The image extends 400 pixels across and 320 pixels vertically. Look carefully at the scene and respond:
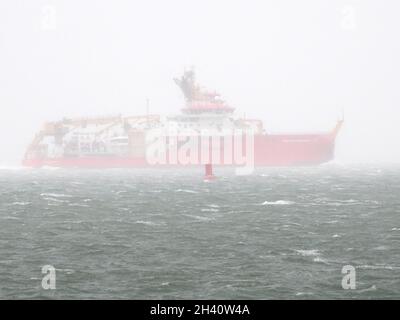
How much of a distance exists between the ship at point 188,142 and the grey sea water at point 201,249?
7494 centimetres

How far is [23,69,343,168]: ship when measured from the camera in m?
131

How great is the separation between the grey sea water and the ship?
74.9 meters

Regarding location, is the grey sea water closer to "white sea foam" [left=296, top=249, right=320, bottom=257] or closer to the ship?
"white sea foam" [left=296, top=249, right=320, bottom=257]

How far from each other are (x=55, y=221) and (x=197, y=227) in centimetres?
1050

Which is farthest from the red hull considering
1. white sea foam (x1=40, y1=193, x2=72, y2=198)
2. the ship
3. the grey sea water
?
the grey sea water

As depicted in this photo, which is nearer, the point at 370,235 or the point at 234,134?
the point at 370,235

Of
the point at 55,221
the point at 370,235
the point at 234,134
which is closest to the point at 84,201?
the point at 55,221

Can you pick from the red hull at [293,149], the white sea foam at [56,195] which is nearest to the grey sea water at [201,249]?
the white sea foam at [56,195]

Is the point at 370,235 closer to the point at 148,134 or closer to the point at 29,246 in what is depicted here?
the point at 29,246

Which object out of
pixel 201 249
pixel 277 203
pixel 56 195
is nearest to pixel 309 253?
pixel 201 249

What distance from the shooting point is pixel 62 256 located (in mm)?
29828

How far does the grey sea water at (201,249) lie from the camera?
930 inches
